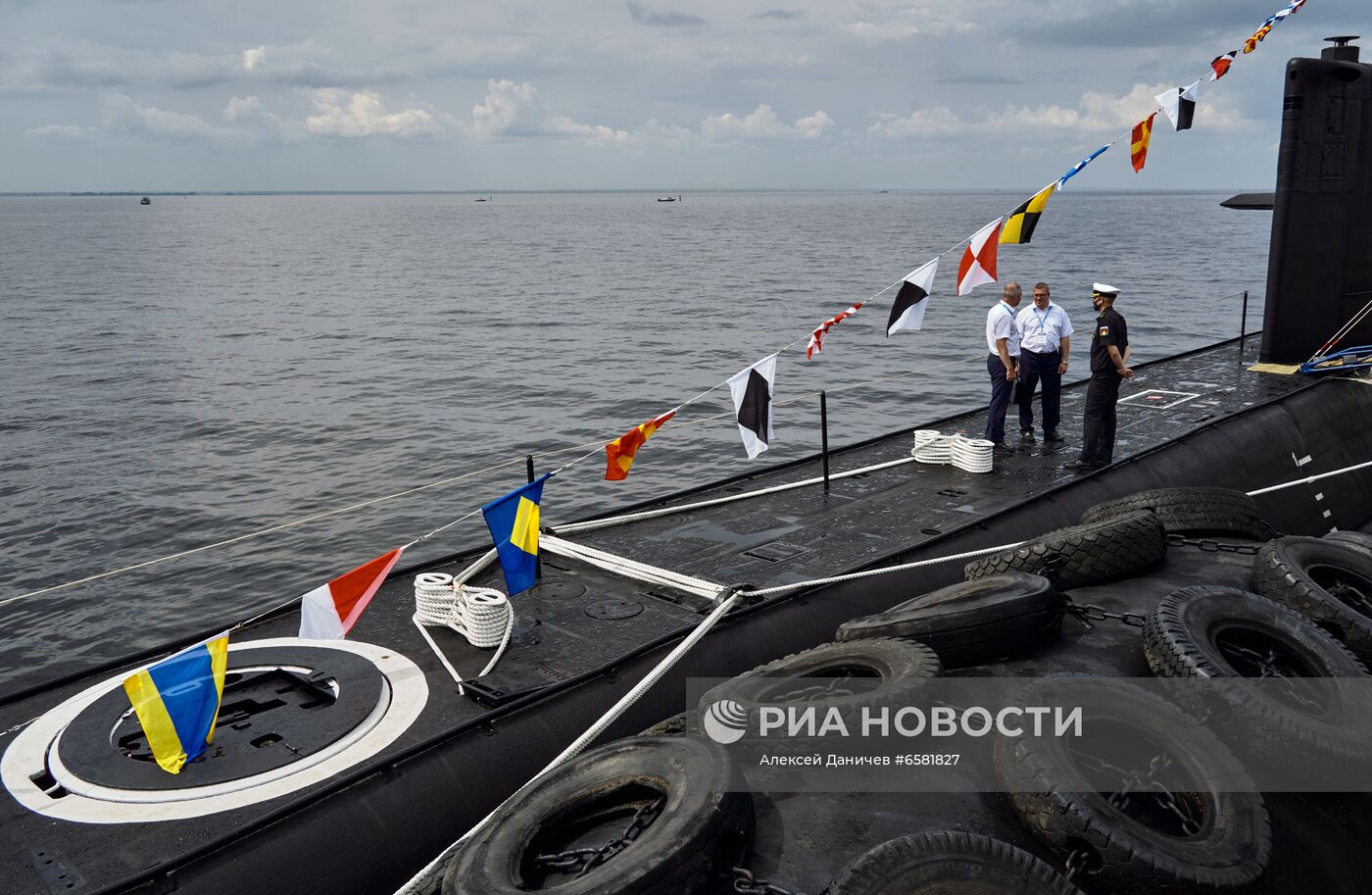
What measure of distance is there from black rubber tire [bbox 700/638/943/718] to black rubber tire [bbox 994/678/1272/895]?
0.63m

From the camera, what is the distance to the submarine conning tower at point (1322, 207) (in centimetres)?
1664

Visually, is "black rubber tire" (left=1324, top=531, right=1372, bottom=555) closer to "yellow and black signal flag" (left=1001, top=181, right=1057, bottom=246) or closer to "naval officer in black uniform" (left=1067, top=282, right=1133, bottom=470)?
"naval officer in black uniform" (left=1067, top=282, right=1133, bottom=470)

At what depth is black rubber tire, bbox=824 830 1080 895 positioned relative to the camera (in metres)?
4.61

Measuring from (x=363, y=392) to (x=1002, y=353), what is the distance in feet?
71.7

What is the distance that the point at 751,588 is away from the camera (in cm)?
915

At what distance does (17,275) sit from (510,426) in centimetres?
5683

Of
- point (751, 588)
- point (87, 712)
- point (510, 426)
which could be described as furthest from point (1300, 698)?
point (510, 426)

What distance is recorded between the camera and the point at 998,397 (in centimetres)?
1371

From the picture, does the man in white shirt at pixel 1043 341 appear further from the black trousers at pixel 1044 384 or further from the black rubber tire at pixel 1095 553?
the black rubber tire at pixel 1095 553

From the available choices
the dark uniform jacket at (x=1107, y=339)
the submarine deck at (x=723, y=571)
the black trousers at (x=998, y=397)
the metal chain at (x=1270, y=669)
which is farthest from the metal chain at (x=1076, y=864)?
the black trousers at (x=998, y=397)

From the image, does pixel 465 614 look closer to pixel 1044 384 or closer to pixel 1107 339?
pixel 1107 339

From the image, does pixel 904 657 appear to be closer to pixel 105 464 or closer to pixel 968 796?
pixel 968 796

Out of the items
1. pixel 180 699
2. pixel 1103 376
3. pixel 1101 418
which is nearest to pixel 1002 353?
pixel 1103 376

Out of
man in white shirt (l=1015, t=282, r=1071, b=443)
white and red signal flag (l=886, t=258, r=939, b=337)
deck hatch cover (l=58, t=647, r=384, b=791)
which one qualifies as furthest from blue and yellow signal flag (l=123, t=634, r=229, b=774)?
man in white shirt (l=1015, t=282, r=1071, b=443)
